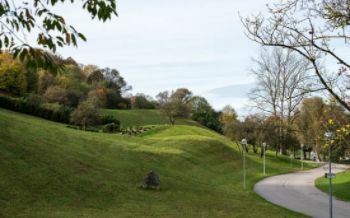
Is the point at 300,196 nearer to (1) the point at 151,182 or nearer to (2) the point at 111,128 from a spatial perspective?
(1) the point at 151,182

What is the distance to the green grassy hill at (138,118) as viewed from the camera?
8262cm

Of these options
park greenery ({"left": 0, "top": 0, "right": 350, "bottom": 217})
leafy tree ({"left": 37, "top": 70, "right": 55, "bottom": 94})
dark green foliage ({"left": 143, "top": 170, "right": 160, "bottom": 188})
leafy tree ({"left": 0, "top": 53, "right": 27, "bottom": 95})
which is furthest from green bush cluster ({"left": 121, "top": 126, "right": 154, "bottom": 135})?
dark green foliage ({"left": 143, "top": 170, "right": 160, "bottom": 188})

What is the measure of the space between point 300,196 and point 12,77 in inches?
1842

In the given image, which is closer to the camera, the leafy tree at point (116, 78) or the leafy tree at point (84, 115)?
the leafy tree at point (84, 115)

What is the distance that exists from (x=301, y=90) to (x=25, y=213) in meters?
13.0

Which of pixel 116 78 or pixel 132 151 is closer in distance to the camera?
pixel 132 151

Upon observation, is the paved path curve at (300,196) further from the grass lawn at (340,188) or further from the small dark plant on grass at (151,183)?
the small dark plant on grass at (151,183)

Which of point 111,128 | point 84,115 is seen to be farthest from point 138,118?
point 84,115

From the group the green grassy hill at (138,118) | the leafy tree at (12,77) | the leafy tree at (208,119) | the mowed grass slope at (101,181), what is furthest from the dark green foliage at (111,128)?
the leafy tree at (208,119)

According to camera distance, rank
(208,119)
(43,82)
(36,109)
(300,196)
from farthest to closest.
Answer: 1. (208,119)
2. (43,82)
3. (36,109)
4. (300,196)

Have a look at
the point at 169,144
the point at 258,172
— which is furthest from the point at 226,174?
the point at 169,144

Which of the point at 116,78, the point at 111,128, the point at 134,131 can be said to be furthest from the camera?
the point at 116,78

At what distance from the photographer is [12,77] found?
6300cm

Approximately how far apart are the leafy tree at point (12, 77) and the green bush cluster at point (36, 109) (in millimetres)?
4908
